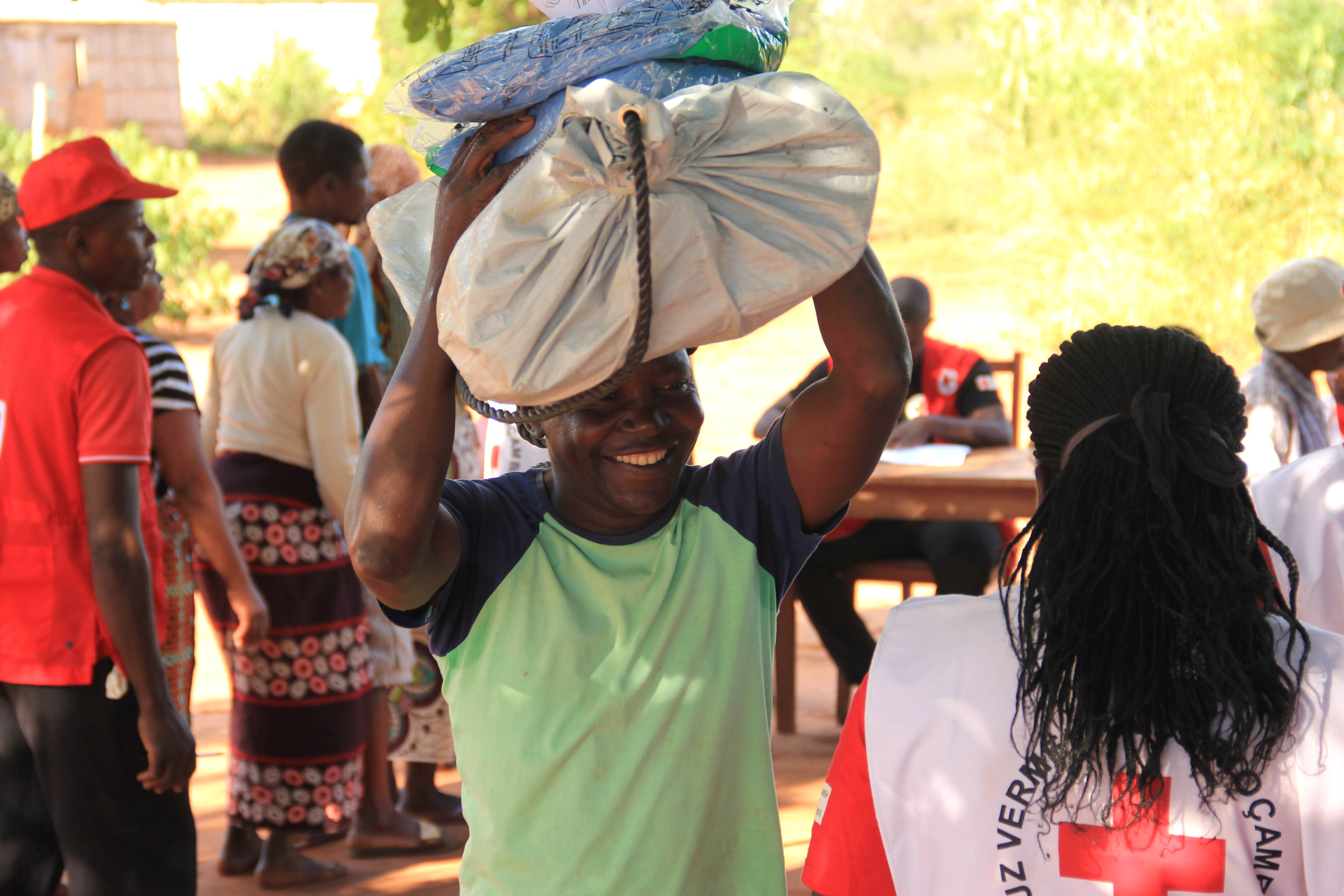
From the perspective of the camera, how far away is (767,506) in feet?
5.32

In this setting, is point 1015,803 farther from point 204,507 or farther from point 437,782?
point 437,782

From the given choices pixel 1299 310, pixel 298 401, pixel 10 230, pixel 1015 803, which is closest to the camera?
pixel 1015 803

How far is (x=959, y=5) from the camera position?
33125 millimetres

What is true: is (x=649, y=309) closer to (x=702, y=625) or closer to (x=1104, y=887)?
(x=702, y=625)

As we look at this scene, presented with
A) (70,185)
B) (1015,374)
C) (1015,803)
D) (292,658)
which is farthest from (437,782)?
(1015,803)

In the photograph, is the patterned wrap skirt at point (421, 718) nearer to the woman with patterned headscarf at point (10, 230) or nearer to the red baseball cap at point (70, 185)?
the woman with patterned headscarf at point (10, 230)

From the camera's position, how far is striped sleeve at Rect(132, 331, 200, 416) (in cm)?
310

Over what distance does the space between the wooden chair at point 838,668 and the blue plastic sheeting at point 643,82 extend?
156 inches

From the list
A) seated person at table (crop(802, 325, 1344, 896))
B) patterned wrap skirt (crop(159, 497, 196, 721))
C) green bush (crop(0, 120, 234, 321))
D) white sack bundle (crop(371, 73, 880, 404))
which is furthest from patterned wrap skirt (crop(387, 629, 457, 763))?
green bush (crop(0, 120, 234, 321))

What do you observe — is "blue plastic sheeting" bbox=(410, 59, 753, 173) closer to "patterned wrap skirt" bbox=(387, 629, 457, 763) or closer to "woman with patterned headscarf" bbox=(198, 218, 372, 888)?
"woman with patterned headscarf" bbox=(198, 218, 372, 888)

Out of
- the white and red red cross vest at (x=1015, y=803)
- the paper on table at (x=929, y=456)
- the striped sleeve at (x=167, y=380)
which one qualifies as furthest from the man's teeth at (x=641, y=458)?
the paper on table at (x=929, y=456)

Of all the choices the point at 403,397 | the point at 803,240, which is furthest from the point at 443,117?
the point at 803,240

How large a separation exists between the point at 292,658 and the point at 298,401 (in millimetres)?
754

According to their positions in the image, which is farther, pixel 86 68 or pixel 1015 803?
pixel 86 68
